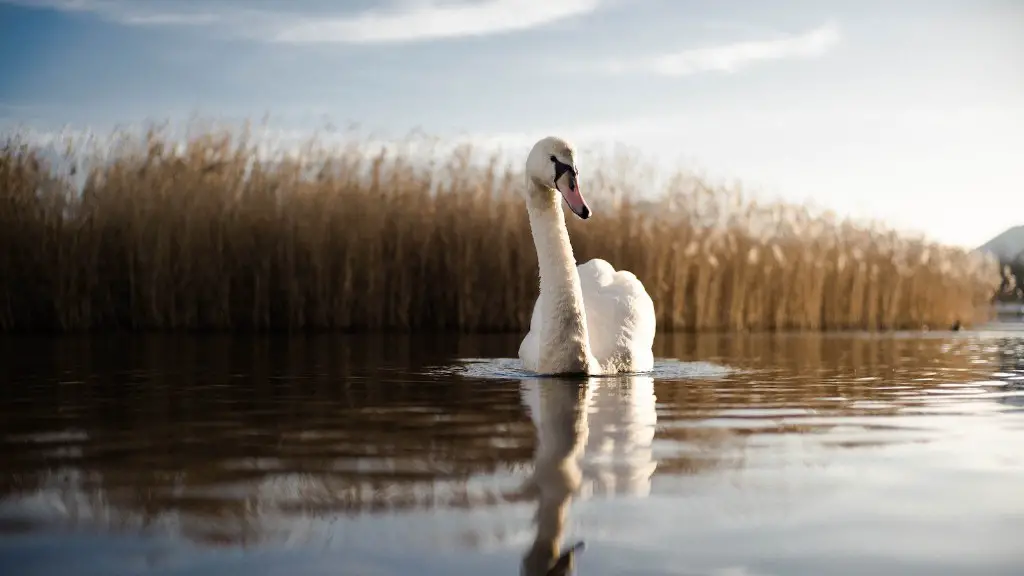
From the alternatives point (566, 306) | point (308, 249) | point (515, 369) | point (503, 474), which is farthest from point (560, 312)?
point (308, 249)

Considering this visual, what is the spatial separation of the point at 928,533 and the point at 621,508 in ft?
2.59

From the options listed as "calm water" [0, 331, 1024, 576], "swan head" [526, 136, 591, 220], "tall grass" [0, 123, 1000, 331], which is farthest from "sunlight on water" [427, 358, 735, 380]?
"tall grass" [0, 123, 1000, 331]

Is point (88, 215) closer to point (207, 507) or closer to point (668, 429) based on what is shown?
point (668, 429)

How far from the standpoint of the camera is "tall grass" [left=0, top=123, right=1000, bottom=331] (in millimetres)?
14406

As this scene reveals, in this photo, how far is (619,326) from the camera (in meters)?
8.25

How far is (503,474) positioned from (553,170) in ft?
12.9

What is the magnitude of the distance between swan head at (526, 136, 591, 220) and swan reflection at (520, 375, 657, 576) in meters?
1.17

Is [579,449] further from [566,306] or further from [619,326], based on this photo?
[619,326]

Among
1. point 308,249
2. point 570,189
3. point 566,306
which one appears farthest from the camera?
point 308,249

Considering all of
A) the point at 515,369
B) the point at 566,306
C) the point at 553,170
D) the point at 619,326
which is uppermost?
the point at 553,170

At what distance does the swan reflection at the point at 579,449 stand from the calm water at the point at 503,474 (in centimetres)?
2

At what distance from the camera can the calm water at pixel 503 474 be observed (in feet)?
9.43

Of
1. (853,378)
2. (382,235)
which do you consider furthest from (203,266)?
(853,378)

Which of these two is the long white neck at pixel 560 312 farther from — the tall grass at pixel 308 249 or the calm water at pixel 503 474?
the tall grass at pixel 308 249
